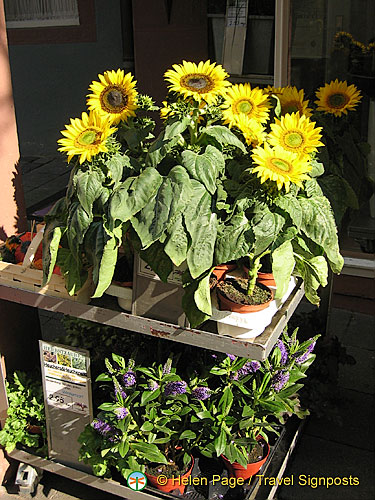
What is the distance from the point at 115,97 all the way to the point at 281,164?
0.70 meters

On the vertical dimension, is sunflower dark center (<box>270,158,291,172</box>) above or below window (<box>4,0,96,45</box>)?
below

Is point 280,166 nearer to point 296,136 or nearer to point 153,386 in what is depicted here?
point 296,136

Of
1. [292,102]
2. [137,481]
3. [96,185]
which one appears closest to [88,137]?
[96,185]

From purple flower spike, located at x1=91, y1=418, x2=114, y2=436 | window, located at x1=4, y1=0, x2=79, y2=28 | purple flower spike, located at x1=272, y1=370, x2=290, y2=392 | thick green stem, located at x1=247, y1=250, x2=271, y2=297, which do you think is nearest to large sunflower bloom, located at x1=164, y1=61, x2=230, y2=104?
thick green stem, located at x1=247, y1=250, x2=271, y2=297

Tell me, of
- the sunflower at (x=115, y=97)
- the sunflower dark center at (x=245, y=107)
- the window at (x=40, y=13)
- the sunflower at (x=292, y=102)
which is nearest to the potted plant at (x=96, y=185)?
the sunflower at (x=115, y=97)

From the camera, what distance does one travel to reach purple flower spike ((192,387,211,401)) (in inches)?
99.0

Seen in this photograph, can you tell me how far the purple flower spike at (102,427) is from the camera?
2506mm

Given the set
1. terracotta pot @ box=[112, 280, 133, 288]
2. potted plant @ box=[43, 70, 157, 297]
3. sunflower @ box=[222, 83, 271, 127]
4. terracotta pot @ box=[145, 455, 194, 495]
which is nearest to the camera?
potted plant @ box=[43, 70, 157, 297]

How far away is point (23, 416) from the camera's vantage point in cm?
293

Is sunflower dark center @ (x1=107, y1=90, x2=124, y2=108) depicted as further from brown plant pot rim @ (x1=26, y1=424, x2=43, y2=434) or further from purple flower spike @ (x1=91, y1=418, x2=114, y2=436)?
brown plant pot rim @ (x1=26, y1=424, x2=43, y2=434)

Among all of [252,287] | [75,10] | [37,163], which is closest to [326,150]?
[252,287]

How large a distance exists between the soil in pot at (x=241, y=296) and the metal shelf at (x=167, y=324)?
0.11m

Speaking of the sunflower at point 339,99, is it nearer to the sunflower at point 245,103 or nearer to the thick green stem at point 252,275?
the sunflower at point 245,103

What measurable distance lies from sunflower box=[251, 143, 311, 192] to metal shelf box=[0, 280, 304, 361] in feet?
1.77
